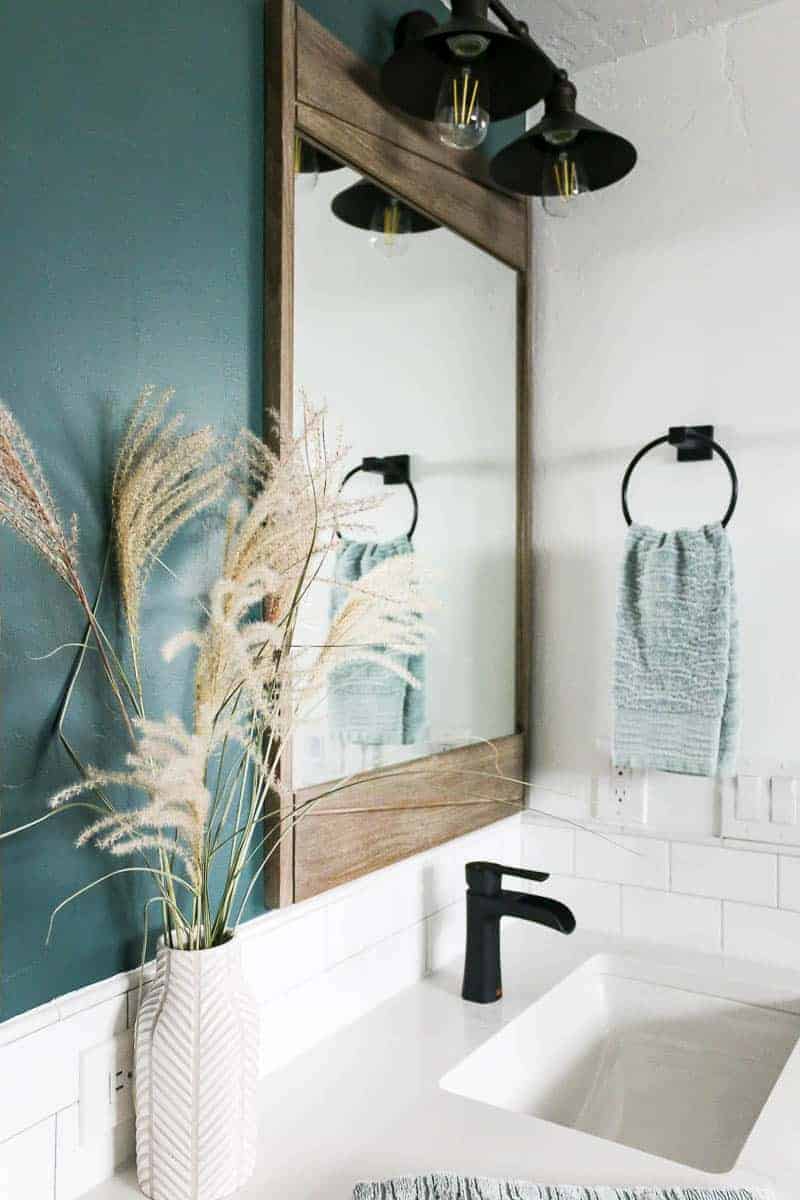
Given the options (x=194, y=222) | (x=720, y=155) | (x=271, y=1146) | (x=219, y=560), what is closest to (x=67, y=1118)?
(x=271, y=1146)

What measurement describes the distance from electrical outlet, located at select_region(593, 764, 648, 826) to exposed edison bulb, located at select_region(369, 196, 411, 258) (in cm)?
94

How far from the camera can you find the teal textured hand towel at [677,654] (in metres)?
1.53

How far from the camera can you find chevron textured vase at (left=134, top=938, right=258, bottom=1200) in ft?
3.07

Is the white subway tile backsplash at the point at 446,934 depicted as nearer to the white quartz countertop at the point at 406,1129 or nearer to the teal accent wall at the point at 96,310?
the white quartz countertop at the point at 406,1129

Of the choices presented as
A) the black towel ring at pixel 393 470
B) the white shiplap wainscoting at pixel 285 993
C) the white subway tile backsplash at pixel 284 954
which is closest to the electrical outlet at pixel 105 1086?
the white shiplap wainscoting at pixel 285 993

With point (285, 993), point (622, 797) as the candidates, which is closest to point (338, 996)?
point (285, 993)

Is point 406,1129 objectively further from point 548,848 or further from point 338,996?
point 548,848

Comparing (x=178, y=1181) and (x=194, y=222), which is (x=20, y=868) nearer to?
A: (x=178, y=1181)

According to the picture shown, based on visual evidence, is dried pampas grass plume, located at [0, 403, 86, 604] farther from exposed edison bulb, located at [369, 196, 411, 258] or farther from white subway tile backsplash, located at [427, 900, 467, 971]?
white subway tile backsplash, located at [427, 900, 467, 971]

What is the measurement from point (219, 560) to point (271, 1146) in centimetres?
64

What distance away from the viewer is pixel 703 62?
169cm

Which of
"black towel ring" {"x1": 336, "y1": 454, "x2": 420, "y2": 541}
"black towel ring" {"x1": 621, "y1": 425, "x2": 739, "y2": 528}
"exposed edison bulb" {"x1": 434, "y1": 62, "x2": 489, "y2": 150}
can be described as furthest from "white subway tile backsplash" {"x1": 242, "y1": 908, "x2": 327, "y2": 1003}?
"exposed edison bulb" {"x1": 434, "y1": 62, "x2": 489, "y2": 150}

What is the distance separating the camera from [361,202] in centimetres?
138

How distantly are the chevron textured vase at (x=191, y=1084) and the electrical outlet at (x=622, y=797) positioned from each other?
929 mm
